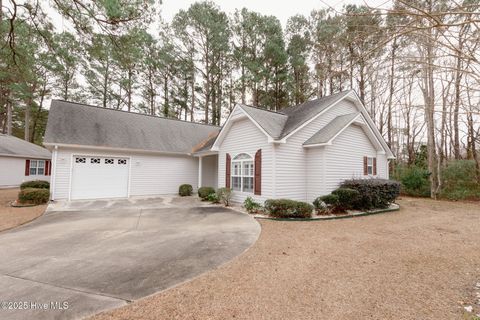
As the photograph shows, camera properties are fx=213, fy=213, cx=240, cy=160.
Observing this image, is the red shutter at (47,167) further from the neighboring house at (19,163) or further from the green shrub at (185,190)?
the green shrub at (185,190)

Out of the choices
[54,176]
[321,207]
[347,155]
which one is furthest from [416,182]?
[54,176]

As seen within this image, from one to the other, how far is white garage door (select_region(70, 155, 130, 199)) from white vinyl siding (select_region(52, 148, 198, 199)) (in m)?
0.28

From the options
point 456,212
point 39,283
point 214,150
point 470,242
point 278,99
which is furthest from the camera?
point 278,99

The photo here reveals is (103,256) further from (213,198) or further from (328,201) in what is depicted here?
(328,201)

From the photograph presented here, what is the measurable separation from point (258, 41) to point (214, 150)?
1473 centimetres

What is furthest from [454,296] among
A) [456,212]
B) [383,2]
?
[456,212]

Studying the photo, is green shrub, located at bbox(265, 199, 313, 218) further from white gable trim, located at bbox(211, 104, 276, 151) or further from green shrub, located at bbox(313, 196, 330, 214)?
white gable trim, located at bbox(211, 104, 276, 151)

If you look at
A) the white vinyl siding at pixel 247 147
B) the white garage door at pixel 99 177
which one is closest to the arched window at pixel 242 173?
the white vinyl siding at pixel 247 147

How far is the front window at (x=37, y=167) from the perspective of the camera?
19.8 meters

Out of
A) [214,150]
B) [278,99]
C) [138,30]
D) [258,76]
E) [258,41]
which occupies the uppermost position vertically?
[258,41]

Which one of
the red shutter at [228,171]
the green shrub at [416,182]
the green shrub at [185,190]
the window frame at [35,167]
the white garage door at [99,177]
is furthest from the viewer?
the window frame at [35,167]

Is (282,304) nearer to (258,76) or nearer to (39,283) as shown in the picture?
(39,283)

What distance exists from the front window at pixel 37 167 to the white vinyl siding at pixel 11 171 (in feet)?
2.13

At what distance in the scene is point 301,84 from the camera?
69.0ft
